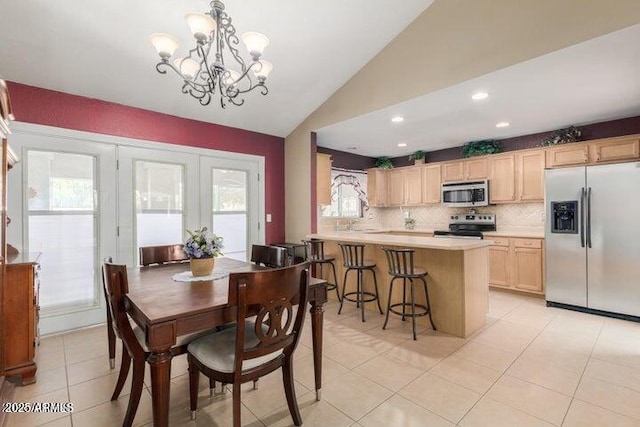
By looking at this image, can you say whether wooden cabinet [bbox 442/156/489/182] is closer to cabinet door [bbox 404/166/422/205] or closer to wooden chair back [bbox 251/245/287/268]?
cabinet door [bbox 404/166/422/205]

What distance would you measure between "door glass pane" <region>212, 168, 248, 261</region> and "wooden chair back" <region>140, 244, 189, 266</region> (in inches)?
51.1

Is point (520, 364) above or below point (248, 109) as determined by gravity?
below

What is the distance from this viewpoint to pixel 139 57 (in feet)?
9.70

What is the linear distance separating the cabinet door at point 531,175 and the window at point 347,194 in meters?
2.75

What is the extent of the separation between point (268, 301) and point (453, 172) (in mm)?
4901

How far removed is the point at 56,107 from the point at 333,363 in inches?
144

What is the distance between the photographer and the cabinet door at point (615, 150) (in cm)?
367

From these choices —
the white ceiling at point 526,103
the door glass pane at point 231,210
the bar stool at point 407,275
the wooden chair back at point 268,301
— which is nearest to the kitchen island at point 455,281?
the bar stool at point 407,275

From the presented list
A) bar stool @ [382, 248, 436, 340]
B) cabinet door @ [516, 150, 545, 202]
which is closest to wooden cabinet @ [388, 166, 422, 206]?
cabinet door @ [516, 150, 545, 202]

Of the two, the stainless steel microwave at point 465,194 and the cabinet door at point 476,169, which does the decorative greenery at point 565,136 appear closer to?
the cabinet door at point 476,169

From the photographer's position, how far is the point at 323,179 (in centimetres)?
520

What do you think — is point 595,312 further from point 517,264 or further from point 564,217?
point 564,217

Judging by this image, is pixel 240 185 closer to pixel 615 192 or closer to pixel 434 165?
pixel 434 165

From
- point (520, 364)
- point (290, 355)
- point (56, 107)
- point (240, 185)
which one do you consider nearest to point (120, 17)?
point (56, 107)
